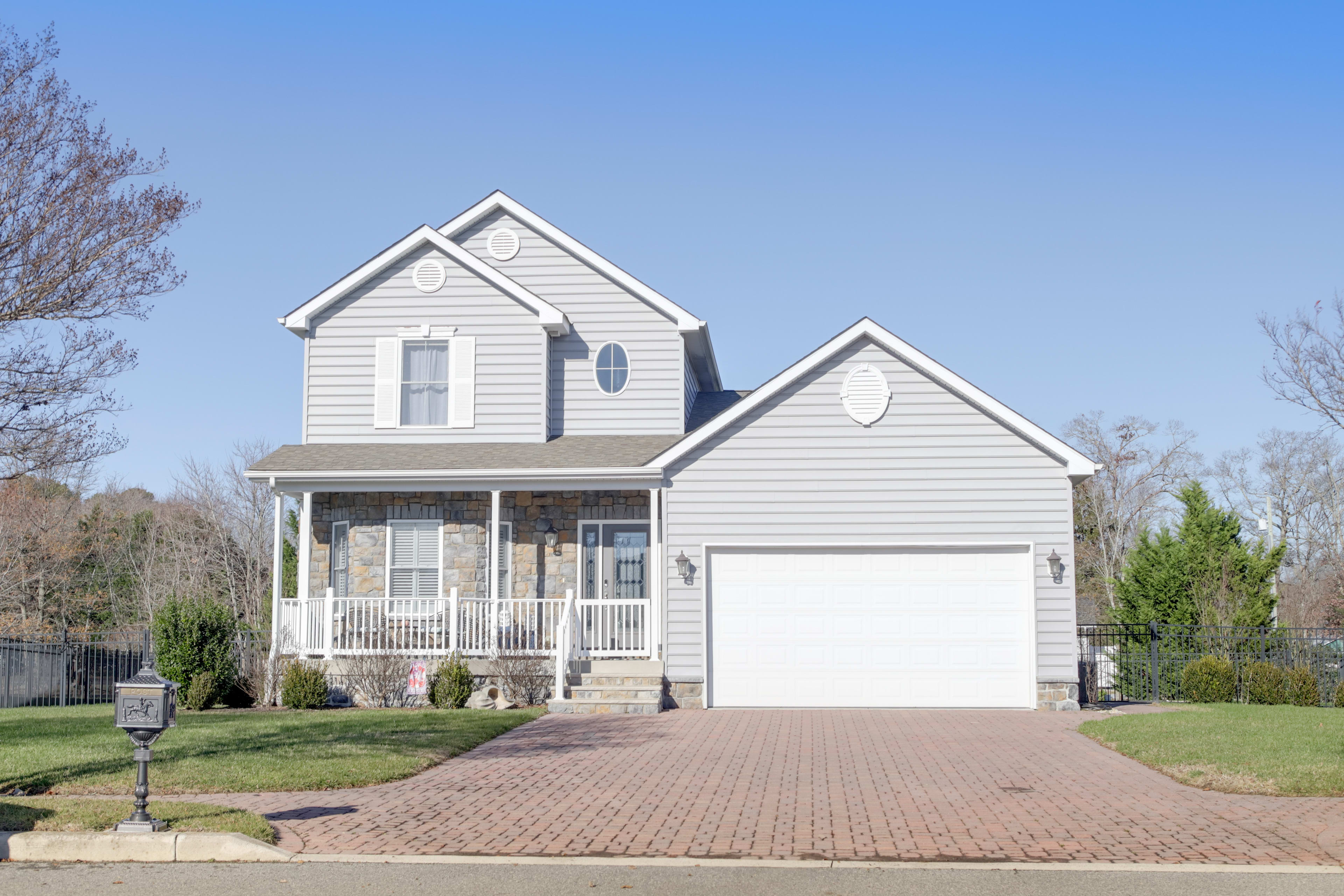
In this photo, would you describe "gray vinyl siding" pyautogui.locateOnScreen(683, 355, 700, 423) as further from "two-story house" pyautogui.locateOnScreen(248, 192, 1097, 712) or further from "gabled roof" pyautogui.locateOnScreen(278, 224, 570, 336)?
"gabled roof" pyautogui.locateOnScreen(278, 224, 570, 336)

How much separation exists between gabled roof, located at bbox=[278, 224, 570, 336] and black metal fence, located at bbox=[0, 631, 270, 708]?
546cm

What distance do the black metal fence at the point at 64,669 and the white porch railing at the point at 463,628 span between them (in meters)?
1.85

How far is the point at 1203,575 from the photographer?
21.2 metres

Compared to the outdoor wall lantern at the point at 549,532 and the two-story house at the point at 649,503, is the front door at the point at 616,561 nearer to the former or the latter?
the two-story house at the point at 649,503

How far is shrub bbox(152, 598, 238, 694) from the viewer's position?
56.1 ft

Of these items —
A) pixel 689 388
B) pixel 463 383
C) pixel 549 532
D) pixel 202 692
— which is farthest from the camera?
pixel 689 388

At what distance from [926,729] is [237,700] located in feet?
34.5

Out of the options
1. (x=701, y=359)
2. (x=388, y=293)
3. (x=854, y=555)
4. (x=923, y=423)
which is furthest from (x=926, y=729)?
(x=388, y=293)

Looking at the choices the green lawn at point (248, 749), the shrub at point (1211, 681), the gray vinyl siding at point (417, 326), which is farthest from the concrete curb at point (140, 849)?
the shrub at point (1211, 681)

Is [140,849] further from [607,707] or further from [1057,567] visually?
[1057,567]

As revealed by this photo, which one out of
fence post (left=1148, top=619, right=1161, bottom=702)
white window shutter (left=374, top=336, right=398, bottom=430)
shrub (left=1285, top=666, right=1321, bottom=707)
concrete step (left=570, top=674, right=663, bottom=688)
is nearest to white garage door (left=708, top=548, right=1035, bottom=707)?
concrete step (left=570, top=674, right=663, bottom=688)

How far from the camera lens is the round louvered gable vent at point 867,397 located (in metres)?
16.7

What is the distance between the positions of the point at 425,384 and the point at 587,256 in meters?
3.69

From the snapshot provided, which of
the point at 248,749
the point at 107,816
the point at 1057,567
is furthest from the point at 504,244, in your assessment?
the point at 107,816
